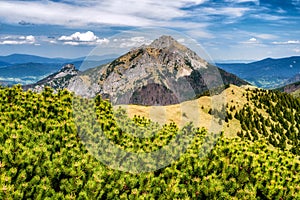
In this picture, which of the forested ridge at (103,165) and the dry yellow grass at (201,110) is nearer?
the forested ridge at (103,165)

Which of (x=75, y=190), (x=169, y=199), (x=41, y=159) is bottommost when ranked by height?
(x=169, y=199)

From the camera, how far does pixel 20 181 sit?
8133 millimetres

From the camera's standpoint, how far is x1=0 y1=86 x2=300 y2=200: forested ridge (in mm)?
8633

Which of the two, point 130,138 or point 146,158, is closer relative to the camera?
point 146,158

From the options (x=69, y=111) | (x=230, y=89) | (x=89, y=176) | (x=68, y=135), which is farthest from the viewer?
(x=230, y=89)

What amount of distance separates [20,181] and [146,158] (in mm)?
4738

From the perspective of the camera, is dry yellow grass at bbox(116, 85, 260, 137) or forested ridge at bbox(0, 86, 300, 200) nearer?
forested ridge at bbox(0, 86, 300, 200)

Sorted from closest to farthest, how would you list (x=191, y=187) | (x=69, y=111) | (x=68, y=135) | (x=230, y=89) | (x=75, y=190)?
1. (x=75, y=190)
2. (x=191, y=187)
3. (x=68, y=135)
4. (x=69, y=111)
5. (x=230, y=89)

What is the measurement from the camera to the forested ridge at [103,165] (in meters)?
8.63

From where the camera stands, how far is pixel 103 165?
1073 centimetres

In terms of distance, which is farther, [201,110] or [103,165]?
[201,110]

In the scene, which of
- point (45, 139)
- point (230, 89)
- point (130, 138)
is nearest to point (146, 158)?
point (130, 138)

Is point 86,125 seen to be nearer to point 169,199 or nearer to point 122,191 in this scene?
point 122,191

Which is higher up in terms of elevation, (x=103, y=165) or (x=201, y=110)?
(x=103, y=165)
